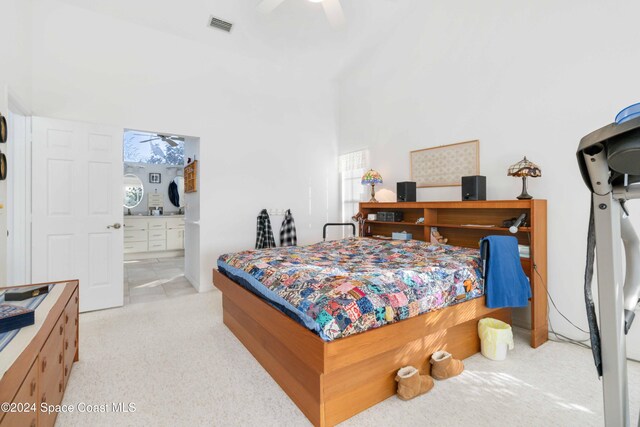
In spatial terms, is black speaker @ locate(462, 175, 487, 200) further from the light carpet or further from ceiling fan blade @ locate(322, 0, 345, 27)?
ceiling fan blade @ locate(322, 0, 345, 27)

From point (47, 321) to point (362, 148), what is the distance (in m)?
4.28

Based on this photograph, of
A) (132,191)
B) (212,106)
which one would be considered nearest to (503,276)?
(212,106)

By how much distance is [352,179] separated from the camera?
527 centimetres

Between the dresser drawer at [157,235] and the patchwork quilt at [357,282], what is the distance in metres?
4.82

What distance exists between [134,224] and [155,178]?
135 centimetres

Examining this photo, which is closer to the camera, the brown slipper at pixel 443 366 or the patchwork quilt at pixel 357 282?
the patchwork quilt at pixel 357 282

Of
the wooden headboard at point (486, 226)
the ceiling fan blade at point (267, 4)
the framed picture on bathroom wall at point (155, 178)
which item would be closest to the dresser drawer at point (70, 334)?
the ceiling fan blade at point (267, 4)

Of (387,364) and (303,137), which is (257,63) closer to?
(303,137)

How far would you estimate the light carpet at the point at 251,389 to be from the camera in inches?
67.4

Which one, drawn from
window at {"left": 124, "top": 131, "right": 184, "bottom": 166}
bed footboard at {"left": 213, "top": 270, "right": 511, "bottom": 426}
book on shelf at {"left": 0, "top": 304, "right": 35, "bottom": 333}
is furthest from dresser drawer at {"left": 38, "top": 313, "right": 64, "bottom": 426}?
window at {"left": 124, "top": 131, "right": 184, "bottom": 166}

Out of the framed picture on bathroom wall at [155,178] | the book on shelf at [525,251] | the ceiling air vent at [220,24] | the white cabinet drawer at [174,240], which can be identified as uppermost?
the ceiling air vent at [220,24]

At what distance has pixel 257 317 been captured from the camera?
215cm

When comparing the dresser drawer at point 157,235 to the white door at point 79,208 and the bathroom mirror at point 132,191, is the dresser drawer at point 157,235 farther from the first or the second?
the white door at point 79,208

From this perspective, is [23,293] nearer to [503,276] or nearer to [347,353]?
[347,353]
